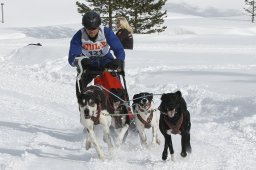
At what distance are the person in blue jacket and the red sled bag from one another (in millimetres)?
152

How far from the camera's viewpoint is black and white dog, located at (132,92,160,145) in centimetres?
617

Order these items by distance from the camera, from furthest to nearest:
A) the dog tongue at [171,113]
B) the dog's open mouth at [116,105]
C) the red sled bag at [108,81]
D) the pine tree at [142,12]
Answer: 1. the pine tree at [142,12]
2. the red sled bag at [108,81]
3. the dog's open mouth at [116,105]
4. the dog tongue at [171,113]

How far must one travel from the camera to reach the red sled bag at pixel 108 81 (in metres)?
6.39

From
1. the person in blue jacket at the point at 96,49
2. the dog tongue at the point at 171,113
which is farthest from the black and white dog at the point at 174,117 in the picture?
the person in blue jacket at the point at 96,49

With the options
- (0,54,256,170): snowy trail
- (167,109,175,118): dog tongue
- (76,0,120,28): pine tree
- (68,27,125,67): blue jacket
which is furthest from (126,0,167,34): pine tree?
(167,109,175,118): dog tongue

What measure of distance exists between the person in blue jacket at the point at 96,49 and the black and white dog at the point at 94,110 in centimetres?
36

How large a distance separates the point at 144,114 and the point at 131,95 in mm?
4064

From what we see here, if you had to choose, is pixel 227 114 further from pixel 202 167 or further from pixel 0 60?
pixel 0 60

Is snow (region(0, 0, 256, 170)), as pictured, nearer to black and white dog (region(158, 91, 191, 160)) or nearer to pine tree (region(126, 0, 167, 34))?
black and white dog (region(158, 91, 191, 160))

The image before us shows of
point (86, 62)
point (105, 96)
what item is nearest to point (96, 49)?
point (86, 62)

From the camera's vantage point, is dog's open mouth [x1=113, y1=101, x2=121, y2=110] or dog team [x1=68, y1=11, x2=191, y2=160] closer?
dog team [x1=68, y1=11, x2=191, y2=160]

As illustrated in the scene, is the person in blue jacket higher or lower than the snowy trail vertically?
higher

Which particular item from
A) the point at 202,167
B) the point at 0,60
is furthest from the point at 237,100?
the point at 0,60

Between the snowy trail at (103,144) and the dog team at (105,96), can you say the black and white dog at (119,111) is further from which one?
the snowy trail at (103,144)
